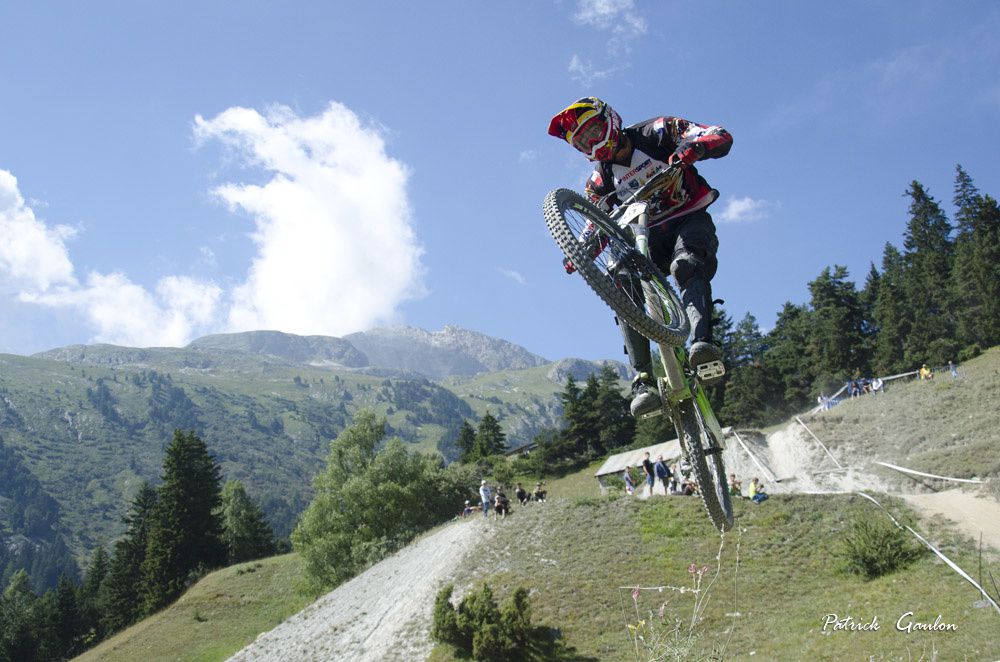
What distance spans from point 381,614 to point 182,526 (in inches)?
1960

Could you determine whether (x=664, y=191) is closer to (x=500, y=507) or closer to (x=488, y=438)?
(x=500, y=507)

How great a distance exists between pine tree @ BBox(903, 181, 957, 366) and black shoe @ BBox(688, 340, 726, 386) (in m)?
80.9

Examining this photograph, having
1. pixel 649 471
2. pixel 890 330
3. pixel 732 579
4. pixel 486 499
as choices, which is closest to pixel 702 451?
pixel 732 579

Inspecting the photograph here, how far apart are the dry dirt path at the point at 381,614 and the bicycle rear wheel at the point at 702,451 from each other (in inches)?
673

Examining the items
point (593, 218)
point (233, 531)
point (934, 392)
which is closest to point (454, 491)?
point (934, 392)

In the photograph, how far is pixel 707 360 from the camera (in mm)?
6887

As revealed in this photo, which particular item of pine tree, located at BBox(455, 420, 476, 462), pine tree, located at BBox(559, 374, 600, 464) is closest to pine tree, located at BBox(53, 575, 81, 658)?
pine tree, located at BBox(455, 420, 476, 462)

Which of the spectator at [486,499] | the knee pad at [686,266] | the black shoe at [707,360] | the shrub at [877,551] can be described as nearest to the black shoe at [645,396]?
the black shoe at [707,360]

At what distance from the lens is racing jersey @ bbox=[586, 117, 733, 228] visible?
722 centimetres

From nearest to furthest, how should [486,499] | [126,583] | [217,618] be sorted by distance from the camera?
[486,499], [217,618], [126,583]

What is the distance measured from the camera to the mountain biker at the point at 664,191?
22.7 feet

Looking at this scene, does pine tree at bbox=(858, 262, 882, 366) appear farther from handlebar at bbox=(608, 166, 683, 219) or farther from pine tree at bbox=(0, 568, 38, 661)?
pine tree at bbox=(0, 568, 38, 661)

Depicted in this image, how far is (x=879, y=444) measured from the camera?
39.9 m

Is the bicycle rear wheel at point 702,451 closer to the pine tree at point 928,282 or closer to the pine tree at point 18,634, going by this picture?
the pine tree at point 928,282
